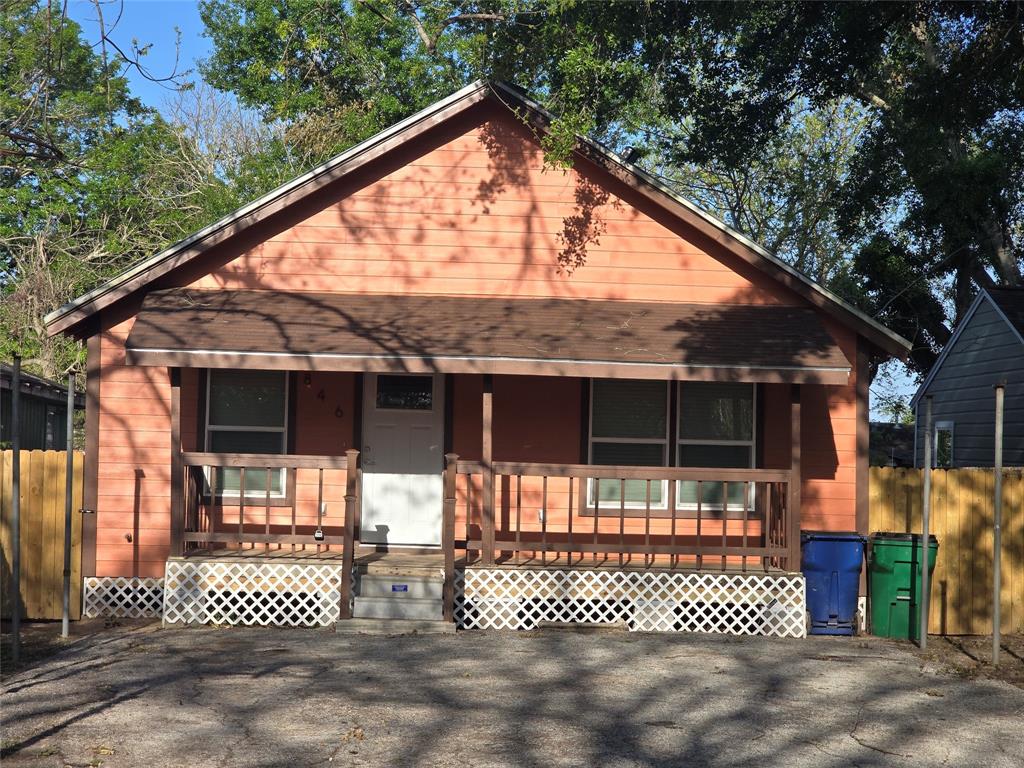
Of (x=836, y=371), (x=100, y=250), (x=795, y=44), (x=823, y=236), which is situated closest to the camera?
(x=836, y=371)

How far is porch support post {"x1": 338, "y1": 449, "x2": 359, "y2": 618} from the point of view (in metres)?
Result: 12.1

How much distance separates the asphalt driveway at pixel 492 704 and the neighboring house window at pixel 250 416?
2.26 meters

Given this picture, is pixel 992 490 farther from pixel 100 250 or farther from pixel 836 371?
pixel 100 250

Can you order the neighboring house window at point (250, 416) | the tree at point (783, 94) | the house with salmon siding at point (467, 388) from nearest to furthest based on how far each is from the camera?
the house with salmon siding at point (467, 388)
the neighboring house window at point (250, 416)
the tree at point (783, 94)

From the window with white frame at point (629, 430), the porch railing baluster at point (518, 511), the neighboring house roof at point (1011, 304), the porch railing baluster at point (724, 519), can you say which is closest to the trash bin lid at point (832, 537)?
the porch railing baluster at point (724, 519)

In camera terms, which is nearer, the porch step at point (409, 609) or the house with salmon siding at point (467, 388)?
the porch step at point (409, 609)

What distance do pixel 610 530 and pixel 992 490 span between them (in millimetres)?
4255

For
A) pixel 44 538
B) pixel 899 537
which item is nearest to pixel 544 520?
pixel 899 537

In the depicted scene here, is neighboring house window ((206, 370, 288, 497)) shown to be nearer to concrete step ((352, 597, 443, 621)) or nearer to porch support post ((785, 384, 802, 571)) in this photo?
concrete step ((352, 597, 443, 621))

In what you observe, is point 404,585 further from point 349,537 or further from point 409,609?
point 349,537

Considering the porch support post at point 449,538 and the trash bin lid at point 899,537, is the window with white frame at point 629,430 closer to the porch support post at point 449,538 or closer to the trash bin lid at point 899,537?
the porch support post at point 449,538

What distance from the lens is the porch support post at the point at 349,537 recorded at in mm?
12109

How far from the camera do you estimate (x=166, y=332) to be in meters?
12.4

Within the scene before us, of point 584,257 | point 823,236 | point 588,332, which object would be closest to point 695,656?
point 588,332
